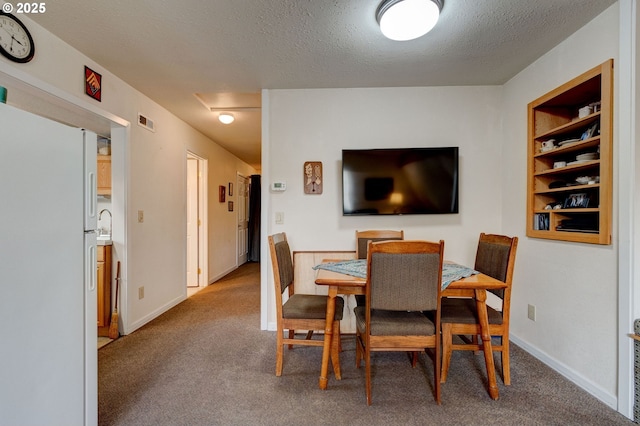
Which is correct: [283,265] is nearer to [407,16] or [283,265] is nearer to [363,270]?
[363,270]

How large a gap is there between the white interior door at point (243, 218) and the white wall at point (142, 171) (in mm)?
2245

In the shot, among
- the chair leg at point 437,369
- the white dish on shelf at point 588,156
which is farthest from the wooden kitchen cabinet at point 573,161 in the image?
the chair leg at point 437,369

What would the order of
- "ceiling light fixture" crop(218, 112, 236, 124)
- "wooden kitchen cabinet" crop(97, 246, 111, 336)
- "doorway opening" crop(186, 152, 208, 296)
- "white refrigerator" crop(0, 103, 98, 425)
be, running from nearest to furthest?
1. "white refrigerator" crop(0, 103, 98, 425)
2. "wooden kitchen cabinet" crop(97, 246, 111, 336)
3. "ceiling light fixture" crop(218, 112, 236, 124)
4. "doorway opening" crop(186, 152, 208, 296)

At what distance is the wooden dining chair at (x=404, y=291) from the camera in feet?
5.32

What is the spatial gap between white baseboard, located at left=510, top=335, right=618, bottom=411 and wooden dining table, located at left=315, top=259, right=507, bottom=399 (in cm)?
59

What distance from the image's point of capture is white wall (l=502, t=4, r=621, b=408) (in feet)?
5.81

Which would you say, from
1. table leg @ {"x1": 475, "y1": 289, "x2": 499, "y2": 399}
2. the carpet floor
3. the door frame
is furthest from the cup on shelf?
the door frame

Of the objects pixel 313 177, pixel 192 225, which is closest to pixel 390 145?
pixel 313 177

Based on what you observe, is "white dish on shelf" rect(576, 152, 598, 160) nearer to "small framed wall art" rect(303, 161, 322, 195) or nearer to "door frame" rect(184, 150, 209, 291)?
"small framed wall art" rect(303, 161, 322, 195)

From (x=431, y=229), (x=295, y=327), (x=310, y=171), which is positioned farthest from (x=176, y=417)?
(x=431, y=229)

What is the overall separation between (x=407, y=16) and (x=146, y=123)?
2725 mm

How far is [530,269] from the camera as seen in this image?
2.41m

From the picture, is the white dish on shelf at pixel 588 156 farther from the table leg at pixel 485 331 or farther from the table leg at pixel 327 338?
the table leg at pixel 327 338

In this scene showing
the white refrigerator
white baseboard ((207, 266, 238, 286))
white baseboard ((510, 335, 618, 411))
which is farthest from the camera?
white baseboard ((207, 266, 238, 286))
